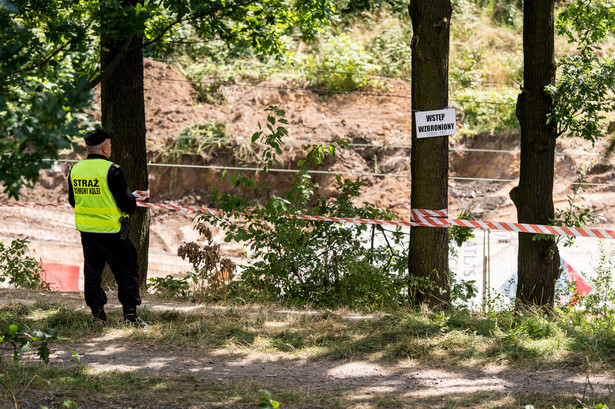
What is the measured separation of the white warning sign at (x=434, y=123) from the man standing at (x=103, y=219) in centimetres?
327

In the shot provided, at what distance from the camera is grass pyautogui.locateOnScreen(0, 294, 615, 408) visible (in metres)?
4.75

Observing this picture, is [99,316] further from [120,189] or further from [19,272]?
[19,272]

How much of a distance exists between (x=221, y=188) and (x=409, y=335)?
15484 millimetres

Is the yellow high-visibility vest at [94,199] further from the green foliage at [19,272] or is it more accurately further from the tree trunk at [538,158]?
the tree trunk at [538,158]

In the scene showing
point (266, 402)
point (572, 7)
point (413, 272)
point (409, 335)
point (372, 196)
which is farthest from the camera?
point (372, 196)

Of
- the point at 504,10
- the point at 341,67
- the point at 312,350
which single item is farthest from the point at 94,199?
the point at 504,10

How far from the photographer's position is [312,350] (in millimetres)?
6008

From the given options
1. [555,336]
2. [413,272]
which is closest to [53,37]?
[413,272]

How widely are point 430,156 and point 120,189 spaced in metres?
3.44

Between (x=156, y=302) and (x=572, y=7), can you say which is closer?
(x=156, y=302)

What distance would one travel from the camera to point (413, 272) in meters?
7.91

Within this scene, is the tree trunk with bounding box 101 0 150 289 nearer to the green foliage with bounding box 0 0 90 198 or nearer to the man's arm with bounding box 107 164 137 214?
the man's arm with bounding box 107 164 137 214

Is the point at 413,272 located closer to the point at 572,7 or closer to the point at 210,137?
the point at 572,7

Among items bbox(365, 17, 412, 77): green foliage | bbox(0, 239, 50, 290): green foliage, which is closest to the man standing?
bbox(0, 239, 50, 290): green foliage
